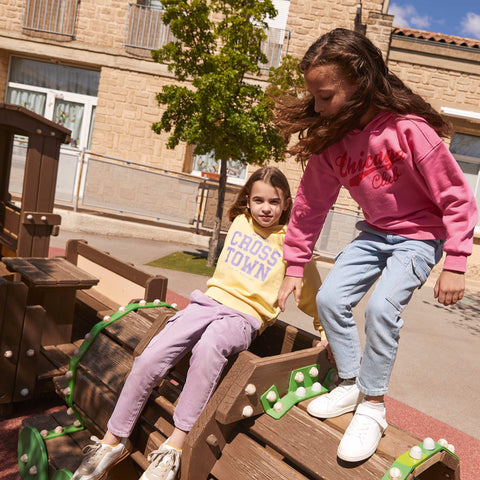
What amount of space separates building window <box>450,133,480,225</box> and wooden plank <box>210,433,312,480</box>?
495 inches

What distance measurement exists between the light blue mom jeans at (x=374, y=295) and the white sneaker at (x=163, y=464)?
78 cm

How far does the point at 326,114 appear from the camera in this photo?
2078 mm

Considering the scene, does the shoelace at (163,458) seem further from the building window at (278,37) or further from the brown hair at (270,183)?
the building window at (278,37)

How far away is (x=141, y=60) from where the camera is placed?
1310 centimetres

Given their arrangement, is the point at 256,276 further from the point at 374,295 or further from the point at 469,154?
the point at 469,154

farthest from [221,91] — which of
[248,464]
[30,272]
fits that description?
[248,464]

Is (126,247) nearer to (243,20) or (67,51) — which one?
(243,20)

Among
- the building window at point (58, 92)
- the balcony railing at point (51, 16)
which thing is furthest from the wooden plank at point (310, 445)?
the balcony railing at point (51, 16)

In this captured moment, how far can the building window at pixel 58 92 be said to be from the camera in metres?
14.1

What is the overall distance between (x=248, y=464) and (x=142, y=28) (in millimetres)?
13523

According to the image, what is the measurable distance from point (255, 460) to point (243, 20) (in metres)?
7.62

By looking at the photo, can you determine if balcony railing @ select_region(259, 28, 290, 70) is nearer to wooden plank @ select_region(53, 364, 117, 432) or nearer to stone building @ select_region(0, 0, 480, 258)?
stone building @ select_region(0, 0, 480, 258)

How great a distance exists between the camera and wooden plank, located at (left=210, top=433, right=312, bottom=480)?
1.76 m

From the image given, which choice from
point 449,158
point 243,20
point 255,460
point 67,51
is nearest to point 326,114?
point 449,158
